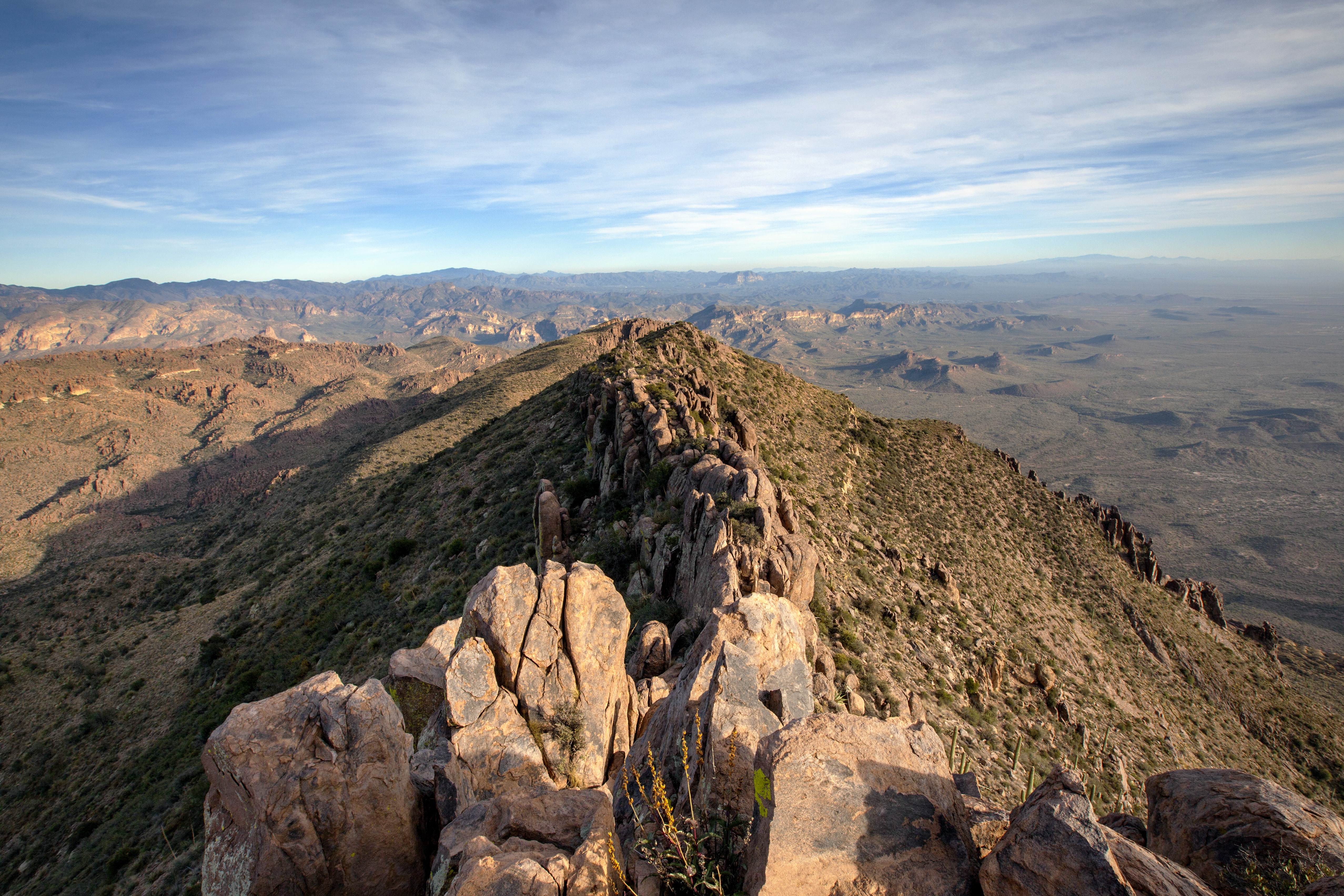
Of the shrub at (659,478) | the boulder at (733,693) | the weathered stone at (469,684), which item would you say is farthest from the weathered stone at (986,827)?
the shrub at (659,478)

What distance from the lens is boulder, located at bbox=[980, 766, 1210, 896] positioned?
17.0 feet

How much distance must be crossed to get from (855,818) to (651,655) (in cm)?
1204

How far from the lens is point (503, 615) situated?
13.6 metres

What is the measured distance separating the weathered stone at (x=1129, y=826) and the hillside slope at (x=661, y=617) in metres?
8.05

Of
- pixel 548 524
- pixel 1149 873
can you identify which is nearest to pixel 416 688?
pixel 1149 873

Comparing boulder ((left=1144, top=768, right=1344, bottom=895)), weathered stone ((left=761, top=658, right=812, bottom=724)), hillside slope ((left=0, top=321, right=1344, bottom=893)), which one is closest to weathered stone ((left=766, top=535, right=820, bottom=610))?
hillside slope ((left=0, top=321, right=1344, bottom=893))

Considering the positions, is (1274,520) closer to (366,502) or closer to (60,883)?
(366,502)

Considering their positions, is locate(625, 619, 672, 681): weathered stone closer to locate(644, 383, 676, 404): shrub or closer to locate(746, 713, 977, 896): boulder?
locate(746, 713, 977, 896): boulder

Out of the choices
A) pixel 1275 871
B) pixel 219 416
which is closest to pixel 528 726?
pixel 1275 871

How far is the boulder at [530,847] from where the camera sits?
21.7 feet

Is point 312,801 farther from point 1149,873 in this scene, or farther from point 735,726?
point 1149,873

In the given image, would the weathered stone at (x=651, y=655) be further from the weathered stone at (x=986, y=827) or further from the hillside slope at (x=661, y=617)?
the weathered stone at (x=986, y=827)

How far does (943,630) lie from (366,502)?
5958 centimetres

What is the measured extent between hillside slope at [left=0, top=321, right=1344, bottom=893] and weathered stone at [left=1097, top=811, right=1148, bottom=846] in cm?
805
